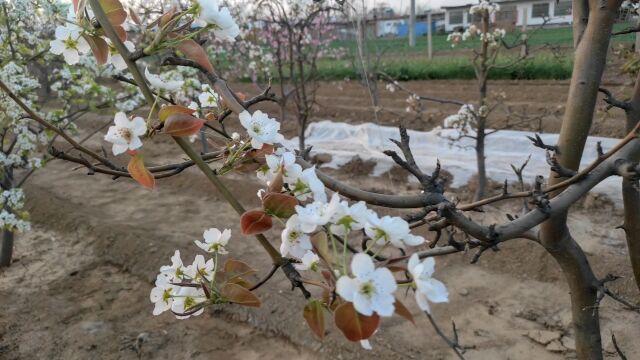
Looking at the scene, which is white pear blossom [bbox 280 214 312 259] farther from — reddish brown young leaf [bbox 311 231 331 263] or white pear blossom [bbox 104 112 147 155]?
white pear blossom [bbox 104 112 147 155]

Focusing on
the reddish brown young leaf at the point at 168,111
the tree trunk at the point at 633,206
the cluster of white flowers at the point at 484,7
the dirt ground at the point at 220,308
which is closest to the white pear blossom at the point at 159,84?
the reddish brown young leaf at the point at 168,111

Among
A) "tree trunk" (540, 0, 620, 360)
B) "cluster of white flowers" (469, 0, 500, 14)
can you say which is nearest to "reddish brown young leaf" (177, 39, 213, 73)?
"tree trunk" (540, 0, 620, 360)

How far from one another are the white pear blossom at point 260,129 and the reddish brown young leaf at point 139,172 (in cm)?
15

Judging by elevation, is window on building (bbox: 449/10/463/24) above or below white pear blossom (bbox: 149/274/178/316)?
below

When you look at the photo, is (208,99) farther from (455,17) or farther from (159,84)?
(455,17)

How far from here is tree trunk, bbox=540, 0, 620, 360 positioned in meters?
1.33

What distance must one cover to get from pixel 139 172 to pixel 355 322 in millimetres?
367

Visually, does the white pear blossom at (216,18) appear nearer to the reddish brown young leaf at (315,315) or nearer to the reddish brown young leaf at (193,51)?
the reddish brown young leaf at (193,51)

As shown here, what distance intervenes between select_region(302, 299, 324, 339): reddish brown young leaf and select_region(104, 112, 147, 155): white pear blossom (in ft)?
1.03

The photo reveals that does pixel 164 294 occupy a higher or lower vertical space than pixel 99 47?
lower

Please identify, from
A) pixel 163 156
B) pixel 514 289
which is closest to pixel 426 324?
pixel 514 289

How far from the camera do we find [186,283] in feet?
2.75

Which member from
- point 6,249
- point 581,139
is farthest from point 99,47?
point 6,249

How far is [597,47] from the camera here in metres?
1.33
